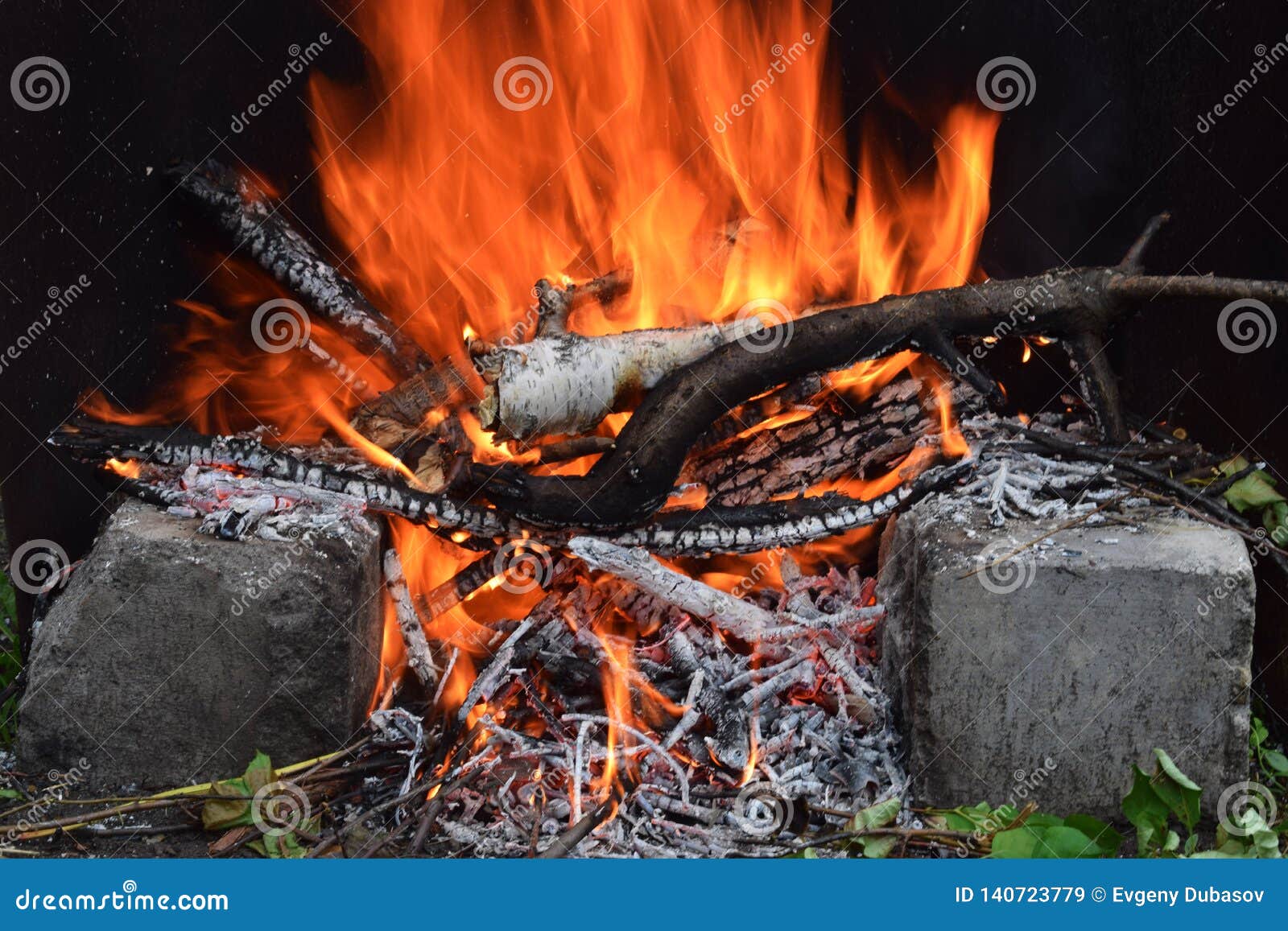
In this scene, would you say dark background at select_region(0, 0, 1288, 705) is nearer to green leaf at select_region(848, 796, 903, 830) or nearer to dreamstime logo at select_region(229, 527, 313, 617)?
dreamstime logo at select_region(229, 527, 313, 617)

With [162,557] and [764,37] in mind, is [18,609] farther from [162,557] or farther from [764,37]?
[764,37]

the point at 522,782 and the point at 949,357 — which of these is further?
the point at 949,357

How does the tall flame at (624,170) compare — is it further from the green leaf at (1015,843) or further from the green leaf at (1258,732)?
the green leaf at (1015,843)

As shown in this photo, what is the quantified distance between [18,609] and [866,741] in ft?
7.61

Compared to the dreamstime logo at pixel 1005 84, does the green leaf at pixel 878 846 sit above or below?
below

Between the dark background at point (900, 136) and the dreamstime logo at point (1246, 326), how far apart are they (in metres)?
0.04

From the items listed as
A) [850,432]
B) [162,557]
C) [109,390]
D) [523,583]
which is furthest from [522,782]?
[109,390]

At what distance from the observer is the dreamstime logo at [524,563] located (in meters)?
3.91

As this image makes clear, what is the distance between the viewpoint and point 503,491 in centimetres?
379

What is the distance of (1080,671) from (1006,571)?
0.27m

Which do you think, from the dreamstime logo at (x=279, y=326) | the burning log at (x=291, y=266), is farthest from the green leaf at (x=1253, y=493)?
the dreamstime logo at (x=279, y=326)

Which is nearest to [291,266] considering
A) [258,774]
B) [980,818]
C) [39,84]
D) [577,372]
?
[39,84]

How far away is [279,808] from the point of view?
3.40 meters

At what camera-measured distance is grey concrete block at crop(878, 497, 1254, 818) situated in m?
3.28
